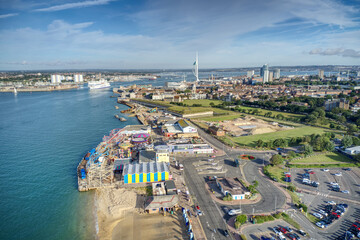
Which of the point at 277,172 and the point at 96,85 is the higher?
the point at 96,85

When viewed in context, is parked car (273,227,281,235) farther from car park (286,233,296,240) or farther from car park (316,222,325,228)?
car park (316,222,325,228)

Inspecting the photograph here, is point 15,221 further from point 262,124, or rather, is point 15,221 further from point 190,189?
point 262,124

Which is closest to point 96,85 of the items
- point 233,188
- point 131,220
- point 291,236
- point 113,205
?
point 113,205

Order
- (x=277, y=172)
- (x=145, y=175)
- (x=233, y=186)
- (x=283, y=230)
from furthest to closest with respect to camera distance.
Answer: (x=277, y=172) < (x=145, y=175) < (x=233, y=186) < (x=283, y=230)

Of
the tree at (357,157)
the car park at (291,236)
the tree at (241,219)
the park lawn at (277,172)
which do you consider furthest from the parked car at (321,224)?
the tree at (357,157)

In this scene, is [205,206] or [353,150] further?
[353,150]

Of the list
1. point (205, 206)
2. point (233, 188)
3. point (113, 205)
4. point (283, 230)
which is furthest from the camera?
point (233, 188)

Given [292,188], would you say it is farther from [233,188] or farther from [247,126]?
[247,126]
